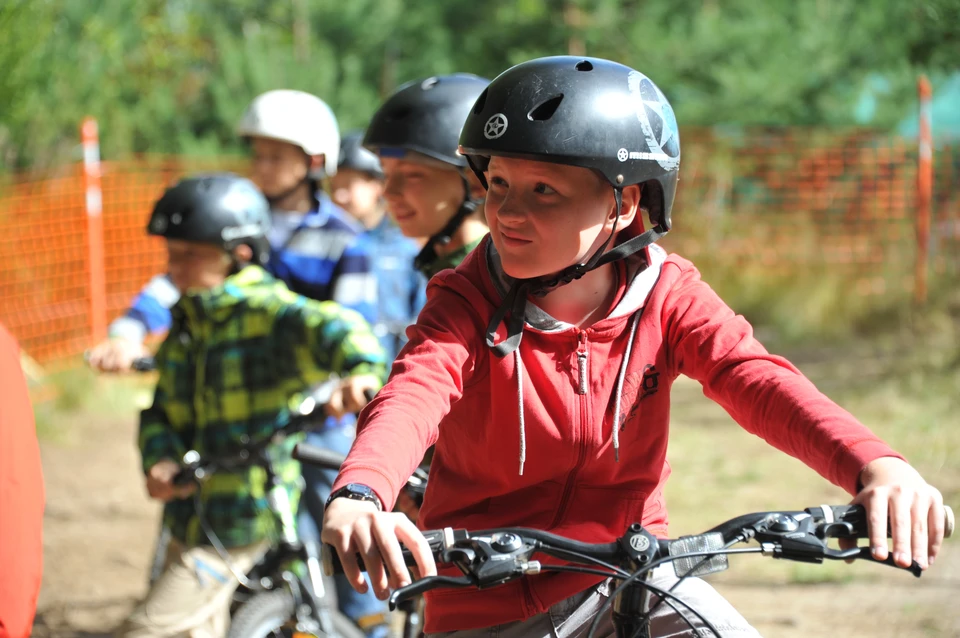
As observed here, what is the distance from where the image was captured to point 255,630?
13.4 feet

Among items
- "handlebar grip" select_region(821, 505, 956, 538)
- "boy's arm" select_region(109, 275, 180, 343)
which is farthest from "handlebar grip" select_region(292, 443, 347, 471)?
"boy's arm" select_region(109, 275, 180, 343)

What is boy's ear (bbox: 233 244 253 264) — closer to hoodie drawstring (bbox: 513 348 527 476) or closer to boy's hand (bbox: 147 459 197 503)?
boy's hand (bbox: 147 459 197 503)

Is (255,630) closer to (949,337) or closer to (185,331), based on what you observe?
(185,331)

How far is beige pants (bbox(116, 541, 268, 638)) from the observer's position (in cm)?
409

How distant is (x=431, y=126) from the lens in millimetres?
4277

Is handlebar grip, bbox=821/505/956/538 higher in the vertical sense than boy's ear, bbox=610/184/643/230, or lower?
lower

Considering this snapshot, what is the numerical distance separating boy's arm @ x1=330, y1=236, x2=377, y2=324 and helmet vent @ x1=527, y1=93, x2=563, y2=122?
2.72 metres

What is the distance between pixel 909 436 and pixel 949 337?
3450mm

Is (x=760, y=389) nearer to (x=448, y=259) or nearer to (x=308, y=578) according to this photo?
(x=448, y=259)

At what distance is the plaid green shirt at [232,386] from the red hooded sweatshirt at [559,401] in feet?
5.32

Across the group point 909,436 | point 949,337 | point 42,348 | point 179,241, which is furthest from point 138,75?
point 179,241

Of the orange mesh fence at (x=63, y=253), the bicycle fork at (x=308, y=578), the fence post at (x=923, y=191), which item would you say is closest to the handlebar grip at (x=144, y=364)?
the bicycle fork at (x=308, y=578)

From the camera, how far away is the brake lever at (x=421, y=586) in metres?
1.88

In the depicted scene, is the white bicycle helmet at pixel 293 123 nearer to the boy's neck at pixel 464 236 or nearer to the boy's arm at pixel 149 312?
the boy's arm at pixel 149 312
